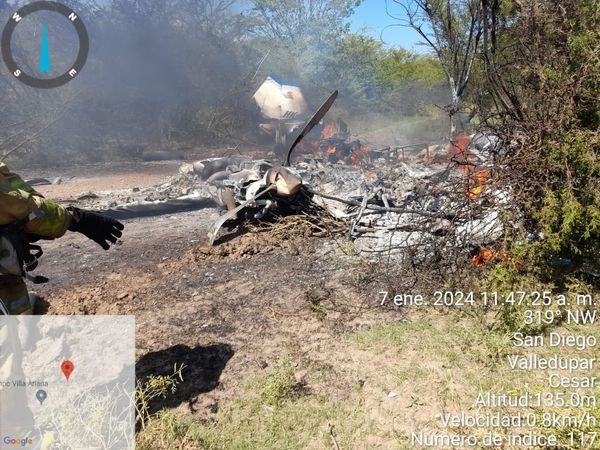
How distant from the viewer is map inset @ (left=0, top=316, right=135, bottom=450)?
228 centimetres

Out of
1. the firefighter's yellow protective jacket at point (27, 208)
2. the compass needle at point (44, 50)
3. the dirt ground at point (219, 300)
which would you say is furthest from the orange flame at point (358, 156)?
the compass needle at point (44, 50)

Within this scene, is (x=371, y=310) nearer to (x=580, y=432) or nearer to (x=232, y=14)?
(x=580, y=432)

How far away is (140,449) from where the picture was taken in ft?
7.50

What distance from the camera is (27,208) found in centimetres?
223

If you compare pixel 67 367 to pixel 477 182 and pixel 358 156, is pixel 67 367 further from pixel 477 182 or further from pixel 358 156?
pixel 358 156

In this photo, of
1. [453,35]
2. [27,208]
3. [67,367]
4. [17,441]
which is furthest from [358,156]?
[17,441]

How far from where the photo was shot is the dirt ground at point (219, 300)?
3102 mm

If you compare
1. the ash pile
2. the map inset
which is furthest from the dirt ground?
the ash pile

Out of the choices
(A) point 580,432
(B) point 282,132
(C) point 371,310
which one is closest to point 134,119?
(B) point 282,132

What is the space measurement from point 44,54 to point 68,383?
15.4 metres

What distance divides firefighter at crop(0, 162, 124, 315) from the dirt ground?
3.68 feet

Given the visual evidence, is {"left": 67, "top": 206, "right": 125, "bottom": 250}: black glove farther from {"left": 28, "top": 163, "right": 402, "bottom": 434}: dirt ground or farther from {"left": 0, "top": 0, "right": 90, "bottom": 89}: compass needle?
{"left": 0, "top": 0, "right": 90, "bottom": 89}: compass needle

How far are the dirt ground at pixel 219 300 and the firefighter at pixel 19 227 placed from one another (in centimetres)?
112

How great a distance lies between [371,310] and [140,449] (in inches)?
85.7
